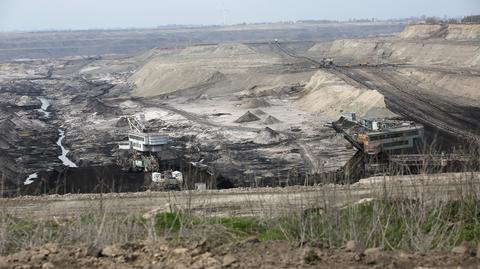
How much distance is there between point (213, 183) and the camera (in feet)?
79.9

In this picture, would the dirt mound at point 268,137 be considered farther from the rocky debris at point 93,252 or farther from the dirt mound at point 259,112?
the rocky debris at point 93,252

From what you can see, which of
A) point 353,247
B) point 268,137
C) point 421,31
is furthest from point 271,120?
point 421,31

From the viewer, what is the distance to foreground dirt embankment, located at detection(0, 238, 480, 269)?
27.1ft

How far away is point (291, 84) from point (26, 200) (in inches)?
1588

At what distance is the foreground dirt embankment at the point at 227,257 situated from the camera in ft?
27.1

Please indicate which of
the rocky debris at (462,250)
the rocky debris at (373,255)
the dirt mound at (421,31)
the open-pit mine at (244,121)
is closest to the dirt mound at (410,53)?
the open-pit mine at (244,121)

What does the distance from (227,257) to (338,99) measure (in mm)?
38412

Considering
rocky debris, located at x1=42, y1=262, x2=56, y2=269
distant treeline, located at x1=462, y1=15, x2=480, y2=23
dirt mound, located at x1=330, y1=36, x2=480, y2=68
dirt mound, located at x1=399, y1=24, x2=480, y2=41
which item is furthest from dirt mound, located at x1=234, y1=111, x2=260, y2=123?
distant treeline, located at x1=462, y1=15, x2=480, y2=23

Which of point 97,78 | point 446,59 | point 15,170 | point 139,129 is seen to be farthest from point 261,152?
point 97,78

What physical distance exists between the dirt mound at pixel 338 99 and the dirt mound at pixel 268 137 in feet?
20.9

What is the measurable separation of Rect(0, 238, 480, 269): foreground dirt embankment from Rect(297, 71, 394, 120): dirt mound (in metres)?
30.3

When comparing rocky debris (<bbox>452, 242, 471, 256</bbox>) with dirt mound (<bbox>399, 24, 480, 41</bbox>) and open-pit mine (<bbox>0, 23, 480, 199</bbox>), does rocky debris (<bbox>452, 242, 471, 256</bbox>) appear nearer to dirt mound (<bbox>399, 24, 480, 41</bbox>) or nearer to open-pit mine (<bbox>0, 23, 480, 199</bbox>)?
open-pit mine (<bbox>0, 23, 480, 199</bbox>)

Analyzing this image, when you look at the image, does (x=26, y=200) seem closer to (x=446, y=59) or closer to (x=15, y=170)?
(x=15, y=170)

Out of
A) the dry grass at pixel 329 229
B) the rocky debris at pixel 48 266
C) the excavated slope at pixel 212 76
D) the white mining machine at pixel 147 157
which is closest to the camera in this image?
the rocky debris at pixel 48 266
